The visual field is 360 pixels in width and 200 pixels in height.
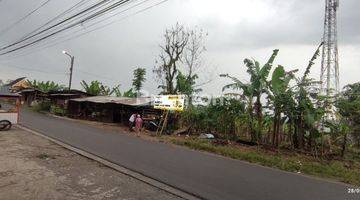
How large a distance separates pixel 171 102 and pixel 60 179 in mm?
18111

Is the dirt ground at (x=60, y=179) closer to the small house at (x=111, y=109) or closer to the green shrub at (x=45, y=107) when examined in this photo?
the small house at (x=111, y=109)

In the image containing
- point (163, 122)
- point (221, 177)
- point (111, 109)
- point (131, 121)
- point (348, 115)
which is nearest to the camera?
point (221, 177)

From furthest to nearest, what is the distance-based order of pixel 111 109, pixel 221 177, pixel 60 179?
pixel 111 109 → pixel 221 177 → pixel 60 179

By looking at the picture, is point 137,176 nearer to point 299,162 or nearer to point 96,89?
point 299,162

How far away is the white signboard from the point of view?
28.7 m

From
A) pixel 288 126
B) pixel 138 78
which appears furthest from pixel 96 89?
pixel 288 126

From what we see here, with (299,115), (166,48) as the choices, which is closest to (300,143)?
(299,115)

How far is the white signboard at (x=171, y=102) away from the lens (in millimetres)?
28672

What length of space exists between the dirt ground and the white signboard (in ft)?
42.7

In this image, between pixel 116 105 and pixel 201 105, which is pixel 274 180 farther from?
pixel 116 105

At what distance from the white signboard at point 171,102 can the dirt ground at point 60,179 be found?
512 inches

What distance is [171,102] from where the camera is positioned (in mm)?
29234

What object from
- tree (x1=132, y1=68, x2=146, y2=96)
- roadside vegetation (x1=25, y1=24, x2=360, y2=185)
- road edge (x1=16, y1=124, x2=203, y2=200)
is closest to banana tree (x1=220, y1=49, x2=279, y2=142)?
roadside vegetation (x1=25, y1=24, x2=360, y2=185)

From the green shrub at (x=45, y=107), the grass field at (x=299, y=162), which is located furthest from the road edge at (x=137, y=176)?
the green shrub at (x=45, y=107)
